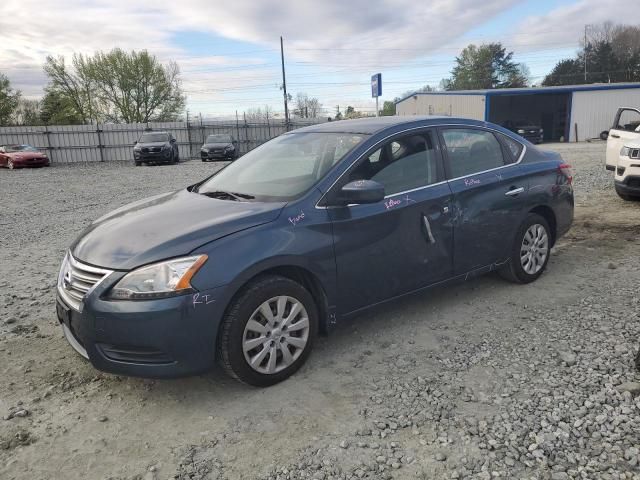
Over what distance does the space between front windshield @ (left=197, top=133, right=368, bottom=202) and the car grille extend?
1151mm

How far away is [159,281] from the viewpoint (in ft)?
9.64

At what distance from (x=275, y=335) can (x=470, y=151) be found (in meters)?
2.43

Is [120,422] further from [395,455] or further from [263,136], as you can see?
[263,136]

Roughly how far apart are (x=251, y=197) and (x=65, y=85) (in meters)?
51.8

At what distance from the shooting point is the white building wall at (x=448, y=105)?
126ft

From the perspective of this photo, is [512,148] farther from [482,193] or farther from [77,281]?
[77,281]

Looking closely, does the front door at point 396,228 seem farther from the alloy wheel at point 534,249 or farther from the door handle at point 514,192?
the alloy wheel at point 534,249

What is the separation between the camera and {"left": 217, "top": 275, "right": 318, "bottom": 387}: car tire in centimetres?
307

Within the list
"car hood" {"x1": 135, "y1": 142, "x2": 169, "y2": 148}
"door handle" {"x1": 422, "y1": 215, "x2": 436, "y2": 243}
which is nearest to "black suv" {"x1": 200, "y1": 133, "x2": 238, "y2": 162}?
"car hood" {"x1": 135, "y1": 142, "x2": 169, "y2": 148}

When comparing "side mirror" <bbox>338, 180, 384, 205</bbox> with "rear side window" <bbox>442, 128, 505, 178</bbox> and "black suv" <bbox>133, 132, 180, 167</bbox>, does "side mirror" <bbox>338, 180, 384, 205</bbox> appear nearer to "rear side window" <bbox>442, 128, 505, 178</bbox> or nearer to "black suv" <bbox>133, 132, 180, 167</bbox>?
"rear side window" <bbox>442, 128, 505, 178</bbox>

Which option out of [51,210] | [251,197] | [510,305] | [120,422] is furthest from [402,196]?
[51,210]

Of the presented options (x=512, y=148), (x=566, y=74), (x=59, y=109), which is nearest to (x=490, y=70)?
(x=566, y=74)

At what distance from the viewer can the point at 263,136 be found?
32438 millimetres

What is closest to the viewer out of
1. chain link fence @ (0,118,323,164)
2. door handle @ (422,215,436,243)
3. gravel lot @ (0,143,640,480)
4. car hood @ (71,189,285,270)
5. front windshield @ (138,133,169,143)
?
gravel lot @ (0,143,640,480)
